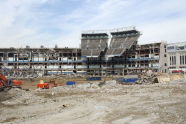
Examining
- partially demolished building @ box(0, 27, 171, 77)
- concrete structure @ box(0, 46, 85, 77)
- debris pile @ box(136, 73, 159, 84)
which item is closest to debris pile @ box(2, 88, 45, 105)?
debris pile @ box(136, 73, 159, 84)

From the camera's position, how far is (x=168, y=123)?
18812 millimetres

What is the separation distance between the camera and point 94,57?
4299 inches

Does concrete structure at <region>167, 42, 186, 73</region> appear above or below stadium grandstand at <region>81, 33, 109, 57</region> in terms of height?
below

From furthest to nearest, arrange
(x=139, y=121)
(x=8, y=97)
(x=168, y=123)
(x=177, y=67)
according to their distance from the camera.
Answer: (x=177, y=67)
(x=8, y=97)
(x=139, y=121)
(x=168, y=123)

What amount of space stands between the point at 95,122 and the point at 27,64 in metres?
99.3

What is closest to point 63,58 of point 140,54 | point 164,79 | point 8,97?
point 140,54

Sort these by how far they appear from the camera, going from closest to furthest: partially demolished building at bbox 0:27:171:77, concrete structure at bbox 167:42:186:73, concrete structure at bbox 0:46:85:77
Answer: concrete structure at bbox 167:42:186:73 → partially demolished building at bbox 0:27:171:77 → concrete structure at bbox 0:46:85:77

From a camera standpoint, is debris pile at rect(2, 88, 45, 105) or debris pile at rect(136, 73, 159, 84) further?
debris pile at rect(136, 73, 159, 84)

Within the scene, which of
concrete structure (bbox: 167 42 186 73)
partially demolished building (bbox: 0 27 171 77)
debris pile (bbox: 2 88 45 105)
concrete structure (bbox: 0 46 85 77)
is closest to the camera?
debris pile (bbox: 2 88 45 105)

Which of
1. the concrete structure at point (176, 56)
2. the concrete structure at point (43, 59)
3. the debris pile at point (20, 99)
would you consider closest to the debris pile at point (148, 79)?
the debris pile at point (20, 99)

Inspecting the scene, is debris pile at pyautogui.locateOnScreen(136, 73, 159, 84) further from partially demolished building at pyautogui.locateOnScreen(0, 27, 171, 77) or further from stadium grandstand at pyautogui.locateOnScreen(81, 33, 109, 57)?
stadium grandstand at pyautogui.locateOnScreen(81, 33, 109, 57)

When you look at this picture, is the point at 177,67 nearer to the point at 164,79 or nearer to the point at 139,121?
the point at 164,79

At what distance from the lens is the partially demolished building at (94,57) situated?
10381 cm

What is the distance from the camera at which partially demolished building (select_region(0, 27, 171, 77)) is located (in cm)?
10381
